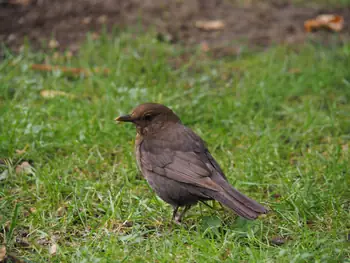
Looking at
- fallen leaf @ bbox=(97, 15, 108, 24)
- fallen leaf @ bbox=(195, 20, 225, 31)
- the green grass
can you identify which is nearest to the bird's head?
the green grass

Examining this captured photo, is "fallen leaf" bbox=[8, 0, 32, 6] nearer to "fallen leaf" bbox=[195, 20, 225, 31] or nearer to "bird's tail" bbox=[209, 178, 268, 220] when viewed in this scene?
"fallen leaf" bbox=[195, 20, 225, 31]

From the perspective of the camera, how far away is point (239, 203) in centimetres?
415

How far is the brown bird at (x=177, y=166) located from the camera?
13.9 feet

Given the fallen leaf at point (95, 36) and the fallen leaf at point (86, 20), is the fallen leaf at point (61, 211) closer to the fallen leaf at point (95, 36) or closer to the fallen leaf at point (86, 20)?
the fallen leaf at point (95, 36)

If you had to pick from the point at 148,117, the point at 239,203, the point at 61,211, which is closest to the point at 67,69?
the point at 148,117

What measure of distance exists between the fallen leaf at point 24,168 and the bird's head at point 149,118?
0.95m

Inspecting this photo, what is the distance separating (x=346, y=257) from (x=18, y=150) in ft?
9.79

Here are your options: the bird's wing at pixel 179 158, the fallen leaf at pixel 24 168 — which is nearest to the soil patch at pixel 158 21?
the fallen leaf at pixel 24 168

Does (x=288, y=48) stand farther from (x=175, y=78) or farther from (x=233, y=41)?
(x=175, y=78)

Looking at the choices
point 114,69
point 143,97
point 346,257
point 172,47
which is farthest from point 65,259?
point 172,47

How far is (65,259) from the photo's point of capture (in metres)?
4.00

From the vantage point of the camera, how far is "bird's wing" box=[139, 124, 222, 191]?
440 cm

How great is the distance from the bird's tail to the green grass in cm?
22

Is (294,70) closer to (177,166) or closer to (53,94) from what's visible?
(53,94)
